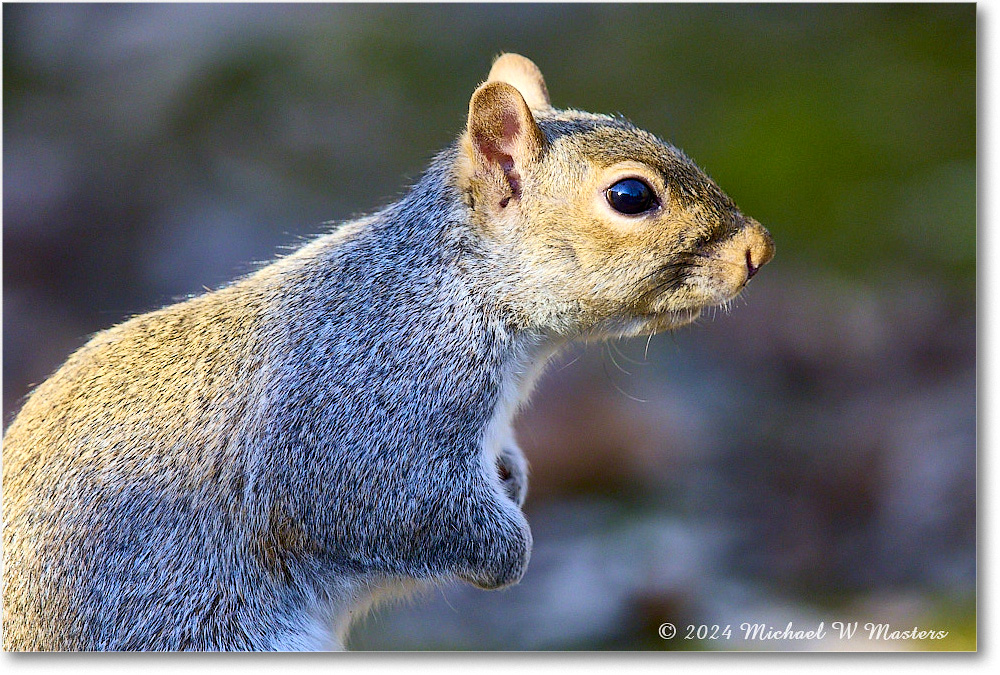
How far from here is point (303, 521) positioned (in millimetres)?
2258

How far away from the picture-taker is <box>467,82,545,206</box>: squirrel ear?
2.16 metres

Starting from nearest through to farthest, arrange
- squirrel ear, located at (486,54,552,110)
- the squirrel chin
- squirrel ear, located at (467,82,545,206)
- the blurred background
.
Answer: squirrel ear, located at (467,82,545,206) → the squirrel chin → squirrel ear, located at (486,54,552,110) → the blurred background

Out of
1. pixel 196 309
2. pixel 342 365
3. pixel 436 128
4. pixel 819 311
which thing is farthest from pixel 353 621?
pixel 819 311

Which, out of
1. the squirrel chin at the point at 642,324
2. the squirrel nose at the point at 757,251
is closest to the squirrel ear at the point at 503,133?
the squirrel chin at the point at 642,324

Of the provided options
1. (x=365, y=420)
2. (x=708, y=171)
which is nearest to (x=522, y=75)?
(x=365, y=420)

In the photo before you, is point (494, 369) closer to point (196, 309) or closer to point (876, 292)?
point (196, 309)

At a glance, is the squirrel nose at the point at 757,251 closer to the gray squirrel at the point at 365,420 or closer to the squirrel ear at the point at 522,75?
the gray squirrel at the point at 365,420

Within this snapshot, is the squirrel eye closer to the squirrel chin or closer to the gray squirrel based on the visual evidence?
the gray squirrel

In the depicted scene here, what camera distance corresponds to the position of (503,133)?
2230mm

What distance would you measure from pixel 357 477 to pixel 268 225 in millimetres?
2090

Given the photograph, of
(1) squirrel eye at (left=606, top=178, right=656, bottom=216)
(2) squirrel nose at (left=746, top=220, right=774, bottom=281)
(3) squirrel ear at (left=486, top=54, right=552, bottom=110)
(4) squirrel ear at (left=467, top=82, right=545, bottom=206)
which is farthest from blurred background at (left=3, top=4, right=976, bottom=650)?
(2) squirrel nose at (left=746, top=220, right=774, bottom=281)

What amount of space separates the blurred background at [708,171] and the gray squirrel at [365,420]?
75 centimetres

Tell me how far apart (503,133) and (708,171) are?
6.15 feet

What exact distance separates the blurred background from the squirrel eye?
994 mm
